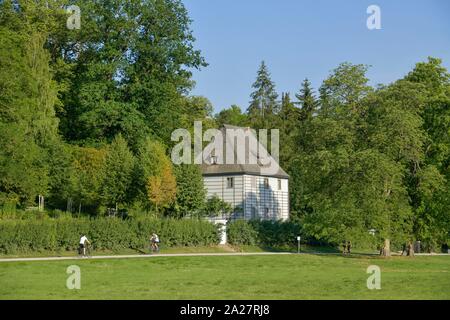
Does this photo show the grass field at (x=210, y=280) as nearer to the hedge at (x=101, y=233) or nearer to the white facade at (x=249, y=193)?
Result: the hedge at (x=101, y=233)

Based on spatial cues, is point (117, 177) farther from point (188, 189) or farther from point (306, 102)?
point (306, 102)

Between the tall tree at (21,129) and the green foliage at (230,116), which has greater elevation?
the green foliage at (230,116)

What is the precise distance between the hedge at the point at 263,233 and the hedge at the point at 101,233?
1.62m

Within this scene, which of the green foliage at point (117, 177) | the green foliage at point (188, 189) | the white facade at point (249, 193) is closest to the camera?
the green foliage at point (117, 177)

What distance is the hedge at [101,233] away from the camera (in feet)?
139

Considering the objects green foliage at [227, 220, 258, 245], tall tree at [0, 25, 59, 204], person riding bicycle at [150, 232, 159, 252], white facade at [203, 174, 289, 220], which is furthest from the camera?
white facade at [203, 174, 289, 220]

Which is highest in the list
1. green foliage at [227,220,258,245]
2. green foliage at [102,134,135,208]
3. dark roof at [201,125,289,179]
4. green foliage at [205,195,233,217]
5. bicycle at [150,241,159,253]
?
dark roof at [201,125,289,179]

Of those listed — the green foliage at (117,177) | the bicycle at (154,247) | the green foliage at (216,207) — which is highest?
the green foliage at (117,177)

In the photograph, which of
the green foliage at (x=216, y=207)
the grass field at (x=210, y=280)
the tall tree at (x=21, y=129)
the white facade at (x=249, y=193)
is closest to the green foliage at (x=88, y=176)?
the tall tree at (x=21, y=129)

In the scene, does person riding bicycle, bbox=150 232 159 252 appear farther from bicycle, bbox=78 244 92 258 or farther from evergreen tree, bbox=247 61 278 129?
evergreen tree, bbox=247 61 278 129

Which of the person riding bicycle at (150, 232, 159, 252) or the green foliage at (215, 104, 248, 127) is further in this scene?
the green foliage at (215, 104, 248, 127)

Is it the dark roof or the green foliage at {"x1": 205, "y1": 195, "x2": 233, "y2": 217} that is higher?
the dark roof

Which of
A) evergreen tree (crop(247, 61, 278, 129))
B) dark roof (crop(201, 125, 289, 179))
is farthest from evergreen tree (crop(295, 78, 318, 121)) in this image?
dark roof (crop(201, 125, 289, 179))

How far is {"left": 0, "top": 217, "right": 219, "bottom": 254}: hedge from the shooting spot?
42.3 meters
